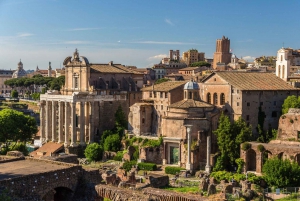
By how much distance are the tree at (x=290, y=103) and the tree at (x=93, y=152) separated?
19.4 metres

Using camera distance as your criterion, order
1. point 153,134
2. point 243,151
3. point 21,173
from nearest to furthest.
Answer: point 21,173 → point 243,151 → point 153,134

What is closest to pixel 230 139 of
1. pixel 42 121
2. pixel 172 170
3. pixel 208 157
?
pixel 208 157

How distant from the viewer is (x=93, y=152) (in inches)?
1987

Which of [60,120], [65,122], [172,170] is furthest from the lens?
[60,120]

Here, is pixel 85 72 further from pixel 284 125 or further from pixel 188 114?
pixel 284 125

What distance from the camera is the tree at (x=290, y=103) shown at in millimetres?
45931

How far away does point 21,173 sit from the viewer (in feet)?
77.8

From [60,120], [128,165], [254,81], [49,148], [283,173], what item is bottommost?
[128,165]

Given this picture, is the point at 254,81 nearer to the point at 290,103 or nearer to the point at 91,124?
the point at 290,103

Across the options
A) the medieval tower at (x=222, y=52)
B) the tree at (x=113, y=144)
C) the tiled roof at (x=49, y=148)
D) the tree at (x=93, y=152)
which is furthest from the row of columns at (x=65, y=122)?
the medieval tower at (x=222, y=52)

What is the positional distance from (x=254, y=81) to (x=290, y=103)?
4.25 m

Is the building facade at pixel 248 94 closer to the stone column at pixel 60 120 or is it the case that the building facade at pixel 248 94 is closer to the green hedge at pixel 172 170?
the green hedge at pixel 172 170

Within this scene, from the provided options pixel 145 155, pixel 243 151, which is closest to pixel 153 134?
pixel 145 155

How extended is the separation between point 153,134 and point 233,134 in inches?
446
